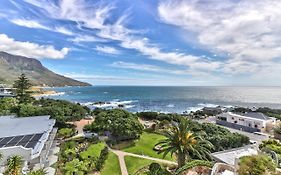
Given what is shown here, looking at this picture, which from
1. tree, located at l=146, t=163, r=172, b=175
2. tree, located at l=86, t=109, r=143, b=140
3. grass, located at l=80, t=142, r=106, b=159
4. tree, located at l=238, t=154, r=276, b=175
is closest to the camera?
tree, located at l=238, t=154, r=276, b=175

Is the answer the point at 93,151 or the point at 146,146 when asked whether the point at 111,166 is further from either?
the point at 146,146

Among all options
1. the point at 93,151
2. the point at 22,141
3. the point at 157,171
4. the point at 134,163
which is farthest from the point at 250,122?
the point at 22,141

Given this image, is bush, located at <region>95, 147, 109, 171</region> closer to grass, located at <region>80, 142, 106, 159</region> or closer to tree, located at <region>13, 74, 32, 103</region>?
grass, located at <region>80, 142, 106, 159</region>

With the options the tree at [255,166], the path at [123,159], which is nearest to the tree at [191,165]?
the path at [123,159]

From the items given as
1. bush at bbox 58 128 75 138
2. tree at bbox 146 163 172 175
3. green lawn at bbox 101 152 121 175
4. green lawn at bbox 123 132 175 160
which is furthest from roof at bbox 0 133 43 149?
green lawn at bbox 123 132 175 160

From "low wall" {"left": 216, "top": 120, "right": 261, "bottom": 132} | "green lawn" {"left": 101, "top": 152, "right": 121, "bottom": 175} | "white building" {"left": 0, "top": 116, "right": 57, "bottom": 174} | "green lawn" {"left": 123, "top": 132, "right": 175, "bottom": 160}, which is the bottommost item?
"green lawn" {"left": 101, "top": 152, "right": 121, "bottom": 175}

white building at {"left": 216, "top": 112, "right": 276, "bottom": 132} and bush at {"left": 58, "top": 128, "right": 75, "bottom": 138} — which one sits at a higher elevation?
white building at {"left": 216, "top": 112, "right": 276, "bottom": 132}
